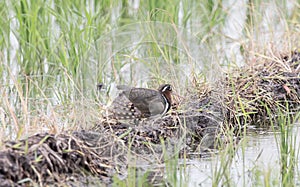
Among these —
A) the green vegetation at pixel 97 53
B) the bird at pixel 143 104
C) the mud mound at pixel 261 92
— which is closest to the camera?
the bird at pixel 143 104

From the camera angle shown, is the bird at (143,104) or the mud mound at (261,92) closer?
the bird at (143,104)

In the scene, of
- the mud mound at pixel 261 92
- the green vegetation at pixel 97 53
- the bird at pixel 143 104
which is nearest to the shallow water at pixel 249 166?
the green vegetation at pixel 97 53

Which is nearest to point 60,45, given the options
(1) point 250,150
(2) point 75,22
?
(2) point 75,22

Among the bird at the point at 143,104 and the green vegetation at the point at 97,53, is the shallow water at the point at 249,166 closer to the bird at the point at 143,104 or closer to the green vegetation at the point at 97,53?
the green vegetation at the point at 97,53

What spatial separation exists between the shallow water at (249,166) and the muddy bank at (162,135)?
0.17 metres

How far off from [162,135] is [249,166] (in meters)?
0.89

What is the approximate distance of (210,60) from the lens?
704 cm

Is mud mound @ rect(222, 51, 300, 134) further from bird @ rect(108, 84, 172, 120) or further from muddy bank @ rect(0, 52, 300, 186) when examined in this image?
bird @ rect(108, 84, 172, 120)

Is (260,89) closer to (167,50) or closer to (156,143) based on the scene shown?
(167,50)

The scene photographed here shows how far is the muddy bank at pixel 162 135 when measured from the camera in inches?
189

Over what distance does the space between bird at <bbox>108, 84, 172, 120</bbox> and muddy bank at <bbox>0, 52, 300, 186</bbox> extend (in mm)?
76

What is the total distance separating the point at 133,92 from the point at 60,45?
171 centimetres

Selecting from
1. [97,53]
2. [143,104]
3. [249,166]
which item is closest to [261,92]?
[143,104]

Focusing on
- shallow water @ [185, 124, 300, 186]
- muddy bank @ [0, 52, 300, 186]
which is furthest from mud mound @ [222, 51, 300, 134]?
shallow water @ [185, 124, 300, 186]
